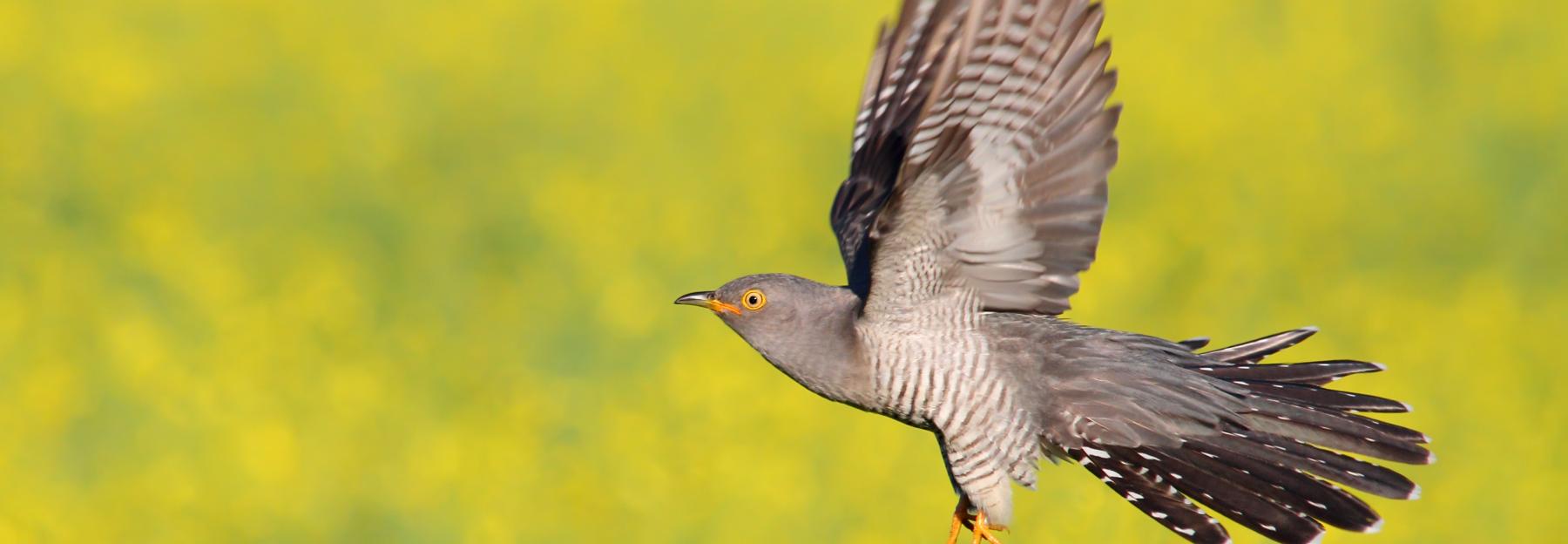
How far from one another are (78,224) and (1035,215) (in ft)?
16.7

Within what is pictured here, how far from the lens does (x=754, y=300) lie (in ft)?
15.9

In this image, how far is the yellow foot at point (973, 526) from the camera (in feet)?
16.1

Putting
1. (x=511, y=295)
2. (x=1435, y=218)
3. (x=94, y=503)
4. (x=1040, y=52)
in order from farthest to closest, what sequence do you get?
(x=1435, y=218) → (x=511, y=295) → (x=94, y=503) → (x=1040, y=52)

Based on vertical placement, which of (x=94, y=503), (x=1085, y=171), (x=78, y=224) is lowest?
(x=94, y=503)

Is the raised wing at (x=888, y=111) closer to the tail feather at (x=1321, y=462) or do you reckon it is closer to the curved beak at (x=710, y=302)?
the curved beak at (x=710, y=302)

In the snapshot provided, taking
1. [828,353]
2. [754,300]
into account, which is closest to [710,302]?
[754,300]

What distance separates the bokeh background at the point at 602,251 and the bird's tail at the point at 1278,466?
2.23 metres

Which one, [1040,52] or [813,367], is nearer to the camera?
[1040,52]

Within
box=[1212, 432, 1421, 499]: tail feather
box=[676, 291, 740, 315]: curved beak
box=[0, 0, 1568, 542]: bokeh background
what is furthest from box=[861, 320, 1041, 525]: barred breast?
box=[0, 0, 1568, 542]: bokeh background

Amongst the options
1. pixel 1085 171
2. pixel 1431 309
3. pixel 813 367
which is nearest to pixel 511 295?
pixel 813 367

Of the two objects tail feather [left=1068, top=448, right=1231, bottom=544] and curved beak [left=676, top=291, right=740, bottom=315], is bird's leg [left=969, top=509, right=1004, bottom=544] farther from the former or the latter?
curved beak [left=676, top=291, right=740, bottom=315]

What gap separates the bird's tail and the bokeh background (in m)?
2.23

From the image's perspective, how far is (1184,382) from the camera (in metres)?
4.90

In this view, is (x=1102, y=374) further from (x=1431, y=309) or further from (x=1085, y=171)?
(x=1431, y=309)
